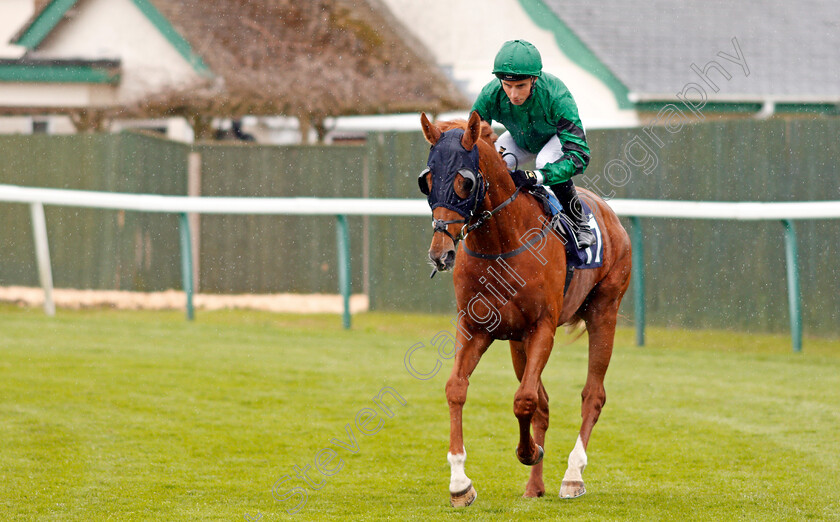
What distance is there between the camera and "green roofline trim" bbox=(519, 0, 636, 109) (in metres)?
15.6

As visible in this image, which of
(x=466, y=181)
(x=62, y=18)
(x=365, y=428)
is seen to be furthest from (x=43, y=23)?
(x=466, y=181)

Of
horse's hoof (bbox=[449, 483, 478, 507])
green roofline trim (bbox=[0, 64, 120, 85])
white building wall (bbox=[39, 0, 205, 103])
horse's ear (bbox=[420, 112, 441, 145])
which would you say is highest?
white building wall (bbox=[39, 0, 205, 103])

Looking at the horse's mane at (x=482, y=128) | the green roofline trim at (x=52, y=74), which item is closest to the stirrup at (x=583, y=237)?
the horse's mane at (x=482, y=128)

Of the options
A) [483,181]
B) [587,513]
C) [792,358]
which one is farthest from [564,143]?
[792,358]

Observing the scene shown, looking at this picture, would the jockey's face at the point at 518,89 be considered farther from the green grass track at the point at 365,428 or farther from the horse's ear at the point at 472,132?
the green grass track at the point at 365,428

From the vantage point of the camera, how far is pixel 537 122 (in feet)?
18.3

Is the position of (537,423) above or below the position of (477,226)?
below

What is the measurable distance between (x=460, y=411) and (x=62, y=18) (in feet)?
48.2

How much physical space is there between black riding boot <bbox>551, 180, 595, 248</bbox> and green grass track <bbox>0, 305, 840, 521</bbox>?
1219mm

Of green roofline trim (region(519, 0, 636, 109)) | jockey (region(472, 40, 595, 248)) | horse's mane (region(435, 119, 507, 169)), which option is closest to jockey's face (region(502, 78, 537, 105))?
jockey (region(472, 40, 595, 248))

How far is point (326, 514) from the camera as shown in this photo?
500 centimetres

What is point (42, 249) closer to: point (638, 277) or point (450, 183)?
point (638, 277)

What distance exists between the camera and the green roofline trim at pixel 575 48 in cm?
1558

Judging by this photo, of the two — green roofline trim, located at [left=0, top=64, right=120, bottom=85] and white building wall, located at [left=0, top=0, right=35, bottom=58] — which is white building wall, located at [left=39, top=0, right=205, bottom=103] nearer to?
green roofline trim, located at [left=0, top=64, right=120, bottom=85]
